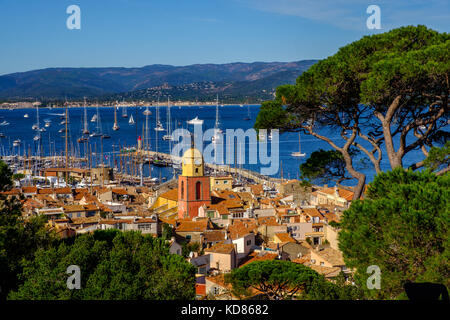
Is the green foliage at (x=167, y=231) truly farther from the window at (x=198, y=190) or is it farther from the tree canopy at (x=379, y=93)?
the tree canopy at (x=379, y=93)

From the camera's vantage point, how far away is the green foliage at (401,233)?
25.4 ft

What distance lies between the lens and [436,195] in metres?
7.88

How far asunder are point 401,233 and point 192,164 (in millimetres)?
25307

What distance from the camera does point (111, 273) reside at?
1162cm

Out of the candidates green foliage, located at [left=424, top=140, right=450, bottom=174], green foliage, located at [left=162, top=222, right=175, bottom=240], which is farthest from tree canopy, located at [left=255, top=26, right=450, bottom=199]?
green foliage, located at [left=162, top=222, right=175, bottom=240]

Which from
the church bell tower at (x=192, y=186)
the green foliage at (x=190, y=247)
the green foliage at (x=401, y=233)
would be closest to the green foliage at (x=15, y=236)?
the green foliage at (x=401, y=233)

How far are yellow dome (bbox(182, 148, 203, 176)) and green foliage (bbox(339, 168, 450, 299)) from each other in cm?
2383

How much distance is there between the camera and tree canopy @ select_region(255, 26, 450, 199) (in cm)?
972

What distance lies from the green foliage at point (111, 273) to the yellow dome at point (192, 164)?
A: 18435 mm

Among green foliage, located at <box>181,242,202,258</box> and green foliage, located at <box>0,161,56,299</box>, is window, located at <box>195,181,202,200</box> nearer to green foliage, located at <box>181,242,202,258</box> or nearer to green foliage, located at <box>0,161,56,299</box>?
green foliage, located at <box>181,242,202,258</box>
